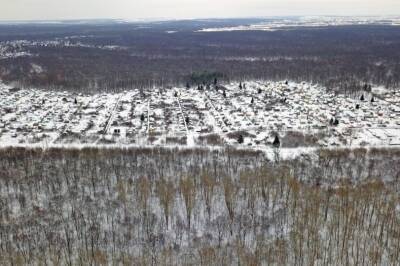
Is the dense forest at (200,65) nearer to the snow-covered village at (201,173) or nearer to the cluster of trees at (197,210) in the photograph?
the snow-covered village at (201,173)

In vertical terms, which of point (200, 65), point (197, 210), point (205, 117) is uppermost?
point (200, 65)

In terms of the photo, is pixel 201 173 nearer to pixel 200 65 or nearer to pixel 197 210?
pixel 197 210

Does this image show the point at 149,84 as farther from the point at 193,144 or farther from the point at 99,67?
the point at 193,144

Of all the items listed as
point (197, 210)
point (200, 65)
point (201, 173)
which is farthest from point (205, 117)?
point (200, 65)

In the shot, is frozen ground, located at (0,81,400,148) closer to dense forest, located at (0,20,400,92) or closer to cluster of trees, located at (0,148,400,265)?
cluster of trees, located at (0,148,400,265)

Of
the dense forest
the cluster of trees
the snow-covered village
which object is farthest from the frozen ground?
the dense forest

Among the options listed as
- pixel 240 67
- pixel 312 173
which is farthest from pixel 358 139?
pixel 240 67
